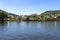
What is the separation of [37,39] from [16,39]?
2033 millimetres

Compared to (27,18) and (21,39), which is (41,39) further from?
(27,18)

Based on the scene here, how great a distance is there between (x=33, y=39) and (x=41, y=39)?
0.76 metres

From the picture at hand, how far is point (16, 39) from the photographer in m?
14.1

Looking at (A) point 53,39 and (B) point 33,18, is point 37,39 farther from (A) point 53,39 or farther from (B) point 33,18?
(B) point 33,18

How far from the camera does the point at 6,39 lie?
14312 mm

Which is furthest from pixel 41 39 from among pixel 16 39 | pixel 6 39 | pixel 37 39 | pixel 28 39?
pixel 6 39

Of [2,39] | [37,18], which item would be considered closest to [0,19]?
[37,18]

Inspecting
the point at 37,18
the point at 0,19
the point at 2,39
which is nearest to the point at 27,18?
the point at 37,18

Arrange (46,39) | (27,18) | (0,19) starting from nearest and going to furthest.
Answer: (46,39)
(0,19)
(27,18)

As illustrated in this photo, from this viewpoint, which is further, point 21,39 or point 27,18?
point 27,18

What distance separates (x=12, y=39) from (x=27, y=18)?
64776 mm

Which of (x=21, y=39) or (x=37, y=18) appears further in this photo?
(x=37, y=18)

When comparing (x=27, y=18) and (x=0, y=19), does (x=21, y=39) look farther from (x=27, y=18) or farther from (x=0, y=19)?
(x=27, y=18)

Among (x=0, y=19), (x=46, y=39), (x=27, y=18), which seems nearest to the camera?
(x=46, y=39)
